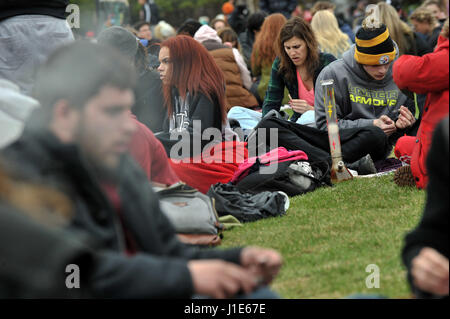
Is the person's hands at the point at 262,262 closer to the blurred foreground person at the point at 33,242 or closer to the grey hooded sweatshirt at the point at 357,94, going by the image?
the blurred foreground person at the point at 33,242

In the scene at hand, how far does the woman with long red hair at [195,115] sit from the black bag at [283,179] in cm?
21

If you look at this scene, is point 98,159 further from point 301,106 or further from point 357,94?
point 301,106

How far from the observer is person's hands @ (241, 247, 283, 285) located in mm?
2127

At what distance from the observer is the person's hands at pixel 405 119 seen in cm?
681

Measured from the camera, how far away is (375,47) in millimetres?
6766

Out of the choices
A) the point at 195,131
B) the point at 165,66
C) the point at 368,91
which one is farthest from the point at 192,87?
the point at 368,91

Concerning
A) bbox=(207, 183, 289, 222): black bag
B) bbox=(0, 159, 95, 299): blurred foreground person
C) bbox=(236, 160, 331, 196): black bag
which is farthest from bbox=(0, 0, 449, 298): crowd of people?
bbox=(207, 183, 289, 222): black bag

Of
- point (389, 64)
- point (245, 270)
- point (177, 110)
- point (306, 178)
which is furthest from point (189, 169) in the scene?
point (245, 270)

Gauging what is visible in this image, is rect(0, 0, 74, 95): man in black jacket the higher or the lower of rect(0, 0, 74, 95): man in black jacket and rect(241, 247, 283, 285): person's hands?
the higher

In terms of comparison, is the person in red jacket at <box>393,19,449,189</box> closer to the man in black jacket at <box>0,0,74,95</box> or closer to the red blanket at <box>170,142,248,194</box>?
the red blanket at <box>170,142,248,194</box>

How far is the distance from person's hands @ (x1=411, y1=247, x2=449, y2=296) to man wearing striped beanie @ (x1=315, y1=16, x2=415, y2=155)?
15.6 feet

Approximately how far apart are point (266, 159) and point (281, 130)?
744mm

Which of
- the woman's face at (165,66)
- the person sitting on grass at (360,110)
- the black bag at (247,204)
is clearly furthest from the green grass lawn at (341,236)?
the woman's face at (165,66)
